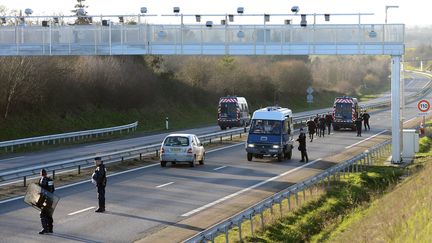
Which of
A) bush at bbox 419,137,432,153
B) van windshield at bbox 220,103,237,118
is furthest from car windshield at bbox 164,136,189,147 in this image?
van windshield at bbox 220,103,237,118

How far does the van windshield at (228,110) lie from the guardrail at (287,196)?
62.3 feet

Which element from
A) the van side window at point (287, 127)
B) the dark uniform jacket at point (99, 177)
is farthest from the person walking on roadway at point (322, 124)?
the dark uniform jacket at point (99, 177)

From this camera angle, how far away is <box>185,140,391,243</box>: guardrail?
52.3 ft

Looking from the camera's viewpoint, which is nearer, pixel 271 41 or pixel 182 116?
pixel 271 41

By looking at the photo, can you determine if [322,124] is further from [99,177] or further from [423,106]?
[99,177]

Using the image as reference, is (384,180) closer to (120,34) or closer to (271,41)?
(271,41)

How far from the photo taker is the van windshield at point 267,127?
35125 mm

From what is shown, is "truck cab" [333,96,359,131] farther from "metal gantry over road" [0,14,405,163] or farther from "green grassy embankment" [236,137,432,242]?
"green grassy embankment" [236,137,432,242]

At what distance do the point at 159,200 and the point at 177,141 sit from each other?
8951mm

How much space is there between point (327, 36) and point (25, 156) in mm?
17206

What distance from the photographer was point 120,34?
144 ft

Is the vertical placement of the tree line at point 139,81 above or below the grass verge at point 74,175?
above

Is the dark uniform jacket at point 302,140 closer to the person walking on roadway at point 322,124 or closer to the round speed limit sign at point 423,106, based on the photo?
the round speed limit sign at point 423,106

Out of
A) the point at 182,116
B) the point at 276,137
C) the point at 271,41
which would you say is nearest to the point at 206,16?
the point at 271,41
